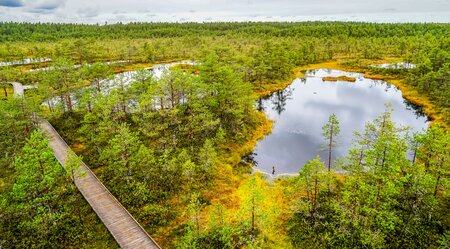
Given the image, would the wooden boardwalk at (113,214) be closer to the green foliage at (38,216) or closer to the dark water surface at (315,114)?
the green foliage at (38,216)

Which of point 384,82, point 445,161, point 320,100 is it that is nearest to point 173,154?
point 445,161

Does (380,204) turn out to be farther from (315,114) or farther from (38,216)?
(315,114)

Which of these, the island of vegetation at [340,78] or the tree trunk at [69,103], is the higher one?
the tree trunk at [69,103]

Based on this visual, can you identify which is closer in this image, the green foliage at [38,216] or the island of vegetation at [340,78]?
the green foliage at [38,216]

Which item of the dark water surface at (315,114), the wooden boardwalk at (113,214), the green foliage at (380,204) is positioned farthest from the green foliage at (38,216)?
the dark water surface at (315,114)

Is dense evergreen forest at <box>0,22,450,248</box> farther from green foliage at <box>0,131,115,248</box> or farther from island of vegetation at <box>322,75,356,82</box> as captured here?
island of vegetation at <box>322,75,356,82</box>

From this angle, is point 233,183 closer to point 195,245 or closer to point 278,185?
point 278,185
